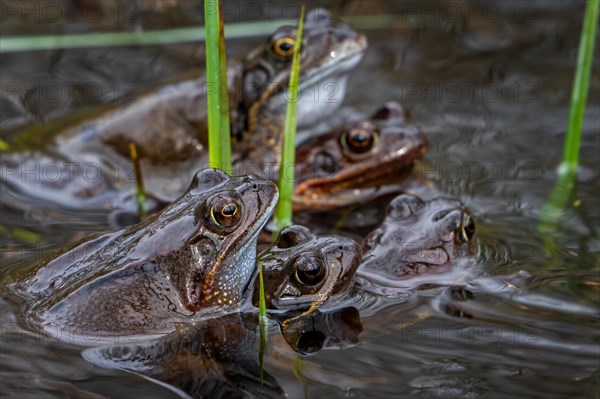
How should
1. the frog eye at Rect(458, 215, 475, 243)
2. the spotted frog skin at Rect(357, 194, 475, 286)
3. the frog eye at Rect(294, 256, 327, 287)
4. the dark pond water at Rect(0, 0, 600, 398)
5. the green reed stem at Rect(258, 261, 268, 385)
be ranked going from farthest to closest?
the frog eye at Rect(458, 215, 475, 243) → the spotted frog skin at Rect(357, 194, 475, 286) → the frog eye at Rect(294, 256, 327, 287) → the green reed stem at Rect(258, 261, 268, 385) → the dark pond water at Rect(0, 0, 600, 398)

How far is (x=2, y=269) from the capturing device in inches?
233

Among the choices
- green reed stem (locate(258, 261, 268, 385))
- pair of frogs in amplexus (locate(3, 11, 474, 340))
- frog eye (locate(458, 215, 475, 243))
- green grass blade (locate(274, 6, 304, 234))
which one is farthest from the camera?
frog eye (locate(458, 215, 475, 243))

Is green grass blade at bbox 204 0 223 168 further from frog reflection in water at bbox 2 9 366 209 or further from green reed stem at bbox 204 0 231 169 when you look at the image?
frog reflection in water at bbox 2 9 366 209

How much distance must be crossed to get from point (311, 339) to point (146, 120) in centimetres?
365

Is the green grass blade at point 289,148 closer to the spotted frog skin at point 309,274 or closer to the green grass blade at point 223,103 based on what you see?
the green grass blade at point 223,103

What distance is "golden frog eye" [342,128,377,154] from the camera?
7777 millimetres

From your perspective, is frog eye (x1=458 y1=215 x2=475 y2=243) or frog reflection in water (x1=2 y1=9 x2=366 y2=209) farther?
frog reflection in water (x1=2 y1=9 x2=366 y2=209)

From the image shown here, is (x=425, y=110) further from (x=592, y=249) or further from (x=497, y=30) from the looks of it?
(x=592, y=249)

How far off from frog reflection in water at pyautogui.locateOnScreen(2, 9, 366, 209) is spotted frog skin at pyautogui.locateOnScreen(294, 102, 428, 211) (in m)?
0.39

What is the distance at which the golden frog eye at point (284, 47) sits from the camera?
7824 mm

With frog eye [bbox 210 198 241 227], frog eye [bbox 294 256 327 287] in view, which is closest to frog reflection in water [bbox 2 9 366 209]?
frog eye [bbox 294 256 327 287]

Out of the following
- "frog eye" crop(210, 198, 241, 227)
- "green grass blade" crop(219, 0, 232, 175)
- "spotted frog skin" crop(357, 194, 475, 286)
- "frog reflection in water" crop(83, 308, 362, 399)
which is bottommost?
"frog reflection in water" crop(83, 308, 362, 399)

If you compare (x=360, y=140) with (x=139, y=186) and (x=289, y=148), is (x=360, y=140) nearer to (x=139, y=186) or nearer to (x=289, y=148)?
(x=139, y=186)

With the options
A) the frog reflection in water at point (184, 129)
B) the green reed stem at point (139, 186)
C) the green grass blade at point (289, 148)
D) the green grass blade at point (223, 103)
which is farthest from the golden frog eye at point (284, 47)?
the green grass blade at point (223, 103)
